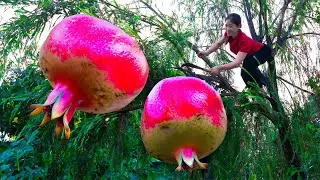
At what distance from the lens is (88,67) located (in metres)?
0.49

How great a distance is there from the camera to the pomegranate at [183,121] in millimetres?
562

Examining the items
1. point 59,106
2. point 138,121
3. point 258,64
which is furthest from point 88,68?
point 258,64

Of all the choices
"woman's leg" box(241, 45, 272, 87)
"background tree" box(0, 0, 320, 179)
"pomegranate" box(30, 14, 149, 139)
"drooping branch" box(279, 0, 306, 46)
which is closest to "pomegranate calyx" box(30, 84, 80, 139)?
"pomegranate" box(30, 14, 149, 139)

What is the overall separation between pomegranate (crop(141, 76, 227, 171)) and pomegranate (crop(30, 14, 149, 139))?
58mm

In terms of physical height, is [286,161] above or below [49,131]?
below

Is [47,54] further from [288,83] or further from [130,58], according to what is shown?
[288,83]

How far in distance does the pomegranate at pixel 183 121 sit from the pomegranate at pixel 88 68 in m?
0.06

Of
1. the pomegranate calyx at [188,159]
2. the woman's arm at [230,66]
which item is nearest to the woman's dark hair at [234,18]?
the woman's arm at [230,66]

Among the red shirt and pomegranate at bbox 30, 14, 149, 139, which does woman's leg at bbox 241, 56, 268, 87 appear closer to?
the red shirt

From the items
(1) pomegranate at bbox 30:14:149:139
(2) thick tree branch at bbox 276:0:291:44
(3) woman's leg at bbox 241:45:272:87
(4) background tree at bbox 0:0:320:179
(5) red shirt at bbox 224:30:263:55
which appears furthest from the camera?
(2) thick tree branch at bbox 276:0:291:44

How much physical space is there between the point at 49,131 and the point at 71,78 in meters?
0.61

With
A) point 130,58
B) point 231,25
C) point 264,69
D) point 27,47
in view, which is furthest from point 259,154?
point 264,69

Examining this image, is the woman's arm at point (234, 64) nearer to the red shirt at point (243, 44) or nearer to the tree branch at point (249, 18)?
the red shirt at point (243, 44)

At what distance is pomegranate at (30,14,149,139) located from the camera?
49 centimetres
